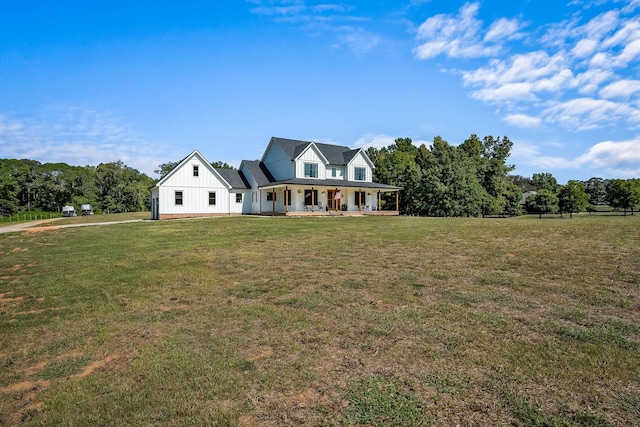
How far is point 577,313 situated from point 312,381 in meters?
4.37

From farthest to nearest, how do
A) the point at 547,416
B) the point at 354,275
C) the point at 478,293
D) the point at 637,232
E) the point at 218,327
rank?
the point at 637,232
the point at 354,275
the point at 478,293
the point at 218,327
the point at 547,416

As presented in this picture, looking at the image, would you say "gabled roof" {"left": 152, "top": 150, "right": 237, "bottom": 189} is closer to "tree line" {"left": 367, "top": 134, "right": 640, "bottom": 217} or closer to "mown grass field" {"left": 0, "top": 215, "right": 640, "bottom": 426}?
"tree line" {"left": 367, "top": 134, "right": 640, "bottom": 217}

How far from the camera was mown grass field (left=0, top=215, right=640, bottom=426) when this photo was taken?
314 cm

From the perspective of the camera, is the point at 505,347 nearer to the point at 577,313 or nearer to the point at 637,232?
the point at 577,313

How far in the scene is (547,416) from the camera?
2924mm

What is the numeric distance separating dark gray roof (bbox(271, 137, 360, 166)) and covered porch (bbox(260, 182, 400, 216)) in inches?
140

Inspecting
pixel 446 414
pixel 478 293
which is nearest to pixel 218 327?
pixel 446 414

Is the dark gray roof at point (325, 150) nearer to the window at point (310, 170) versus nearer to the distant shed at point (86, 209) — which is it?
the window at point (310, 170)

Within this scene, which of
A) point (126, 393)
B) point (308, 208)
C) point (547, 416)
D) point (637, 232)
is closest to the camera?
point (547, 416)

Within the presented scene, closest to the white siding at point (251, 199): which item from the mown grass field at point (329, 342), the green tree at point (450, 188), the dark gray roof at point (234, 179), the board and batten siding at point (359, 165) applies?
the dark gray roof at point (234, 179)

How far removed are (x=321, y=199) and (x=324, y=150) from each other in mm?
6505

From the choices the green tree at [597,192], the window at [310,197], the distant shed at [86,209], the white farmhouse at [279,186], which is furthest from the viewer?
the green tree at [597,192]

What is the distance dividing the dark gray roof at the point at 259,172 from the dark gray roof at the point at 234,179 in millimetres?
1269

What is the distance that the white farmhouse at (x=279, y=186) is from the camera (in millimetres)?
32688
